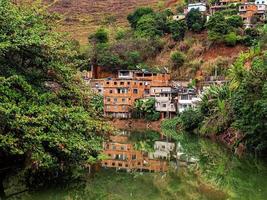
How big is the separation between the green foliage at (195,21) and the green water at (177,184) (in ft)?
152

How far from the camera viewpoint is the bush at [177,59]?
7088cm

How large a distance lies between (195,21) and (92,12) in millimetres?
40950

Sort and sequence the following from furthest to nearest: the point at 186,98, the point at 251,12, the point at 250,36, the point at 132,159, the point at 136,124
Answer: the point at 251,12, the point at 250,36, the point at 136,124, the point at 186,98, the point at 132,159

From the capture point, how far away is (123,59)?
73125 mm

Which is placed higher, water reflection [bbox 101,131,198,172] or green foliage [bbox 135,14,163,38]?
green foliage [bbox 135,14,163,38]

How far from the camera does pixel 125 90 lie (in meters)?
65.2

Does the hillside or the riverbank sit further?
the hillside

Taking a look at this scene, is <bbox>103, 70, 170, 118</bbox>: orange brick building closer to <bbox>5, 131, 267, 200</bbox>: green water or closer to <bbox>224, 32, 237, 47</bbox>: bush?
<bbox>224, 32, 237, 47</bbox>: bush

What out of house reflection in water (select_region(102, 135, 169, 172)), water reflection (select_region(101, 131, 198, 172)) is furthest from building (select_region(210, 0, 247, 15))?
house reflection in water (select_region(102, 135, 169, 172))

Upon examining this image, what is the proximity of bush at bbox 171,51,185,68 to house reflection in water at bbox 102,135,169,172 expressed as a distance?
3315 centimetres

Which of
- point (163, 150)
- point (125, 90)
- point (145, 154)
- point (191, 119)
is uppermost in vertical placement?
point (125, 90)

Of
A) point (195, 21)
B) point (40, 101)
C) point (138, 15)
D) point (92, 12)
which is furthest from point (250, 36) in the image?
point (40, 101)

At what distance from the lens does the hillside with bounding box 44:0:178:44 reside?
9919 cm

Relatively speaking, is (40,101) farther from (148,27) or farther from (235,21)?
(148,27)
